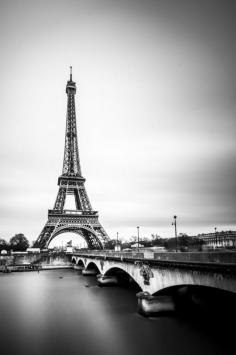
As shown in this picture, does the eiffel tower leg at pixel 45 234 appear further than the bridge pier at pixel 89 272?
Yes

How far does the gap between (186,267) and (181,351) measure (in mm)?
4608

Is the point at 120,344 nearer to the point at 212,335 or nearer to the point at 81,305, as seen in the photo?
the point at 212,335

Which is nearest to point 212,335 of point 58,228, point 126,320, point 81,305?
point 126,320

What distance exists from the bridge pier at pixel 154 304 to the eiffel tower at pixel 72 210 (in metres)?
55.7

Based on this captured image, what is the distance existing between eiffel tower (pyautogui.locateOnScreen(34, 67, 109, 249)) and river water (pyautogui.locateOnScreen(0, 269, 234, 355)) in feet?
153

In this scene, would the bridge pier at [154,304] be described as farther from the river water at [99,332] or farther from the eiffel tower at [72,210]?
the eiffel tower at [72,210]

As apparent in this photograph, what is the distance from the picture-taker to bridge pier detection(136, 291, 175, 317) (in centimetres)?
2184

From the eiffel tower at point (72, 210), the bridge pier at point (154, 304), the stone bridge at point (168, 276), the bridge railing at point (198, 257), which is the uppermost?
the eiffel tower at point (72, 210)

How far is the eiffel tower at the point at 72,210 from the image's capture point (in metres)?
77.3

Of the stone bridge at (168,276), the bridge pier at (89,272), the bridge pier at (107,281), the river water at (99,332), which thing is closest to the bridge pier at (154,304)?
the stone bridge at (168,276)

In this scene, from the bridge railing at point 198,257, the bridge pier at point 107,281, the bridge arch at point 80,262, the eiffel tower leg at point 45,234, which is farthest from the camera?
the eiffel tower leg at point 45,234

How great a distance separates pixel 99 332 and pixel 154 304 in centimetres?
479

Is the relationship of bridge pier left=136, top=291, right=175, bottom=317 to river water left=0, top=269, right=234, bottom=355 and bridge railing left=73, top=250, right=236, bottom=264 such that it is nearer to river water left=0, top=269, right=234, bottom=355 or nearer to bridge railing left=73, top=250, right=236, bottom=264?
river water left=0, top=269, right=234, bottom=355

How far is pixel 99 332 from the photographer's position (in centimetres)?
2020
